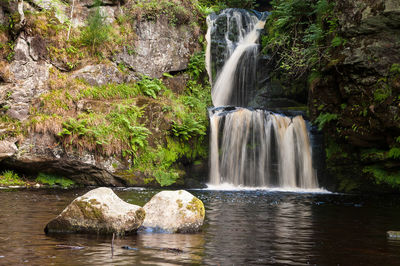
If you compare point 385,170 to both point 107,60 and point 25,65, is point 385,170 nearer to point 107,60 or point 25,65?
point 107,60

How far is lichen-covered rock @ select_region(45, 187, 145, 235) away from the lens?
6.16m

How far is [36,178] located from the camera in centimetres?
1434

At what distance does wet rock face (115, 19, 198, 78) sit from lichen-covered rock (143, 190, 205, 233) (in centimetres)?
1241

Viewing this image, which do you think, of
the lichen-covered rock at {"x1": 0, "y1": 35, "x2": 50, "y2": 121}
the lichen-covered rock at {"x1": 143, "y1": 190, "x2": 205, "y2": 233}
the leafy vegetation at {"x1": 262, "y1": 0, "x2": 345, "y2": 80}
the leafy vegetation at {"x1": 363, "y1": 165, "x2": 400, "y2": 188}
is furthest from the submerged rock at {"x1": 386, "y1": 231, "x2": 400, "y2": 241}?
→ the lichen-covered rock at {"x1": 0, "y1": 35, "x2": 50, "y2": 121}

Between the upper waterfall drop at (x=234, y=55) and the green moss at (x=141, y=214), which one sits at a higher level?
the upper waterfall drop at (x=234, y=55)

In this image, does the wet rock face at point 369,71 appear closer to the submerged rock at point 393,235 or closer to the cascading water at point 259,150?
the cascading water at point 259,150

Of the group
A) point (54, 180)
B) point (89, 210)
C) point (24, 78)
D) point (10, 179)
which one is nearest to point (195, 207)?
point (89, 210)

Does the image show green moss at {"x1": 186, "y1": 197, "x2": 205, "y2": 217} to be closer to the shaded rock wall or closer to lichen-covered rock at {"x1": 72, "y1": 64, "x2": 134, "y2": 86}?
→ the shaded rock wall

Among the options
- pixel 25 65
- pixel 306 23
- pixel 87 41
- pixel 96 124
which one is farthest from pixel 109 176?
pixel 306 23

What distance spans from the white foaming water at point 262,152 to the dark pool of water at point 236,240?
5912 millimetres

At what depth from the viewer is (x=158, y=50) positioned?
62.4ft

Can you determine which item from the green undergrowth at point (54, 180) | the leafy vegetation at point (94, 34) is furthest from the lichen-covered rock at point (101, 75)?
the green undergrowth at point (54, 180)

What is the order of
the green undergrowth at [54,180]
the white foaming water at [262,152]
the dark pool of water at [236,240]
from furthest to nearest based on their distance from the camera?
the white foaming water at [262,152] < the green undergrowth at [54,180] < the dark pool of water at [236,240]

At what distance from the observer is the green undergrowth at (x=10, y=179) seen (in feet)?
44.4
